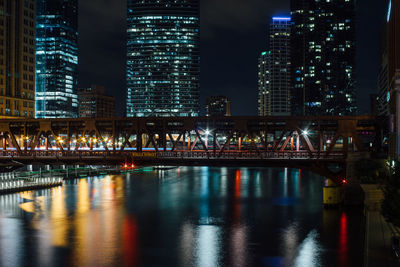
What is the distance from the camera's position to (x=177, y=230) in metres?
52.4

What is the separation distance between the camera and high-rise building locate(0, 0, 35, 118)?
409 feet

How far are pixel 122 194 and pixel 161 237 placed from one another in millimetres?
37047

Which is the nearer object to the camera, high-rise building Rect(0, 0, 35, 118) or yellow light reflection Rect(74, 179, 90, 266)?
yellow light reflection Rect(74, 179, 90, 266)

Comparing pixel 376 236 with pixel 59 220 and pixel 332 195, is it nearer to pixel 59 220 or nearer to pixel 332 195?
pixel 332 195

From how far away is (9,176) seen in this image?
308 ft

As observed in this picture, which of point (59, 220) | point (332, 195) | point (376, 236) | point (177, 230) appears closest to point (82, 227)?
point (59, 220)

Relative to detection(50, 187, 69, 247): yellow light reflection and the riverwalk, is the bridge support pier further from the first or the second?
detection(50, 187, 69, 247): yellow light reflection

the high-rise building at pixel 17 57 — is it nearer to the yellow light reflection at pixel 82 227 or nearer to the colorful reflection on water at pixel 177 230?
the yellow light reflection at pixel 82 227

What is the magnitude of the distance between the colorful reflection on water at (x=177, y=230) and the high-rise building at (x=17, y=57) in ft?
175

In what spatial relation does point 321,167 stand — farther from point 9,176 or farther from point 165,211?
point 9,176

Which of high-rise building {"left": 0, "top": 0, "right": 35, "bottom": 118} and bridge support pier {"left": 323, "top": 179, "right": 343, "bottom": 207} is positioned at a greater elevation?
high-rise building {"left": 0, "top": 0, "right": 35, "bottom": 118}

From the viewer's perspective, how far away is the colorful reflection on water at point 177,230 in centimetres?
4106

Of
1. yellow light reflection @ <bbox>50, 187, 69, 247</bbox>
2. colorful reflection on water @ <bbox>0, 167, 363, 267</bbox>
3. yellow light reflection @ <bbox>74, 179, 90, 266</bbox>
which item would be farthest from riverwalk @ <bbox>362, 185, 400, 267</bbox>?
yellow light reflection @ <bbox>50, 187, 69, 247</bbox>

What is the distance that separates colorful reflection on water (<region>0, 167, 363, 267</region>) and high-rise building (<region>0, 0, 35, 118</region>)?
53424mm
